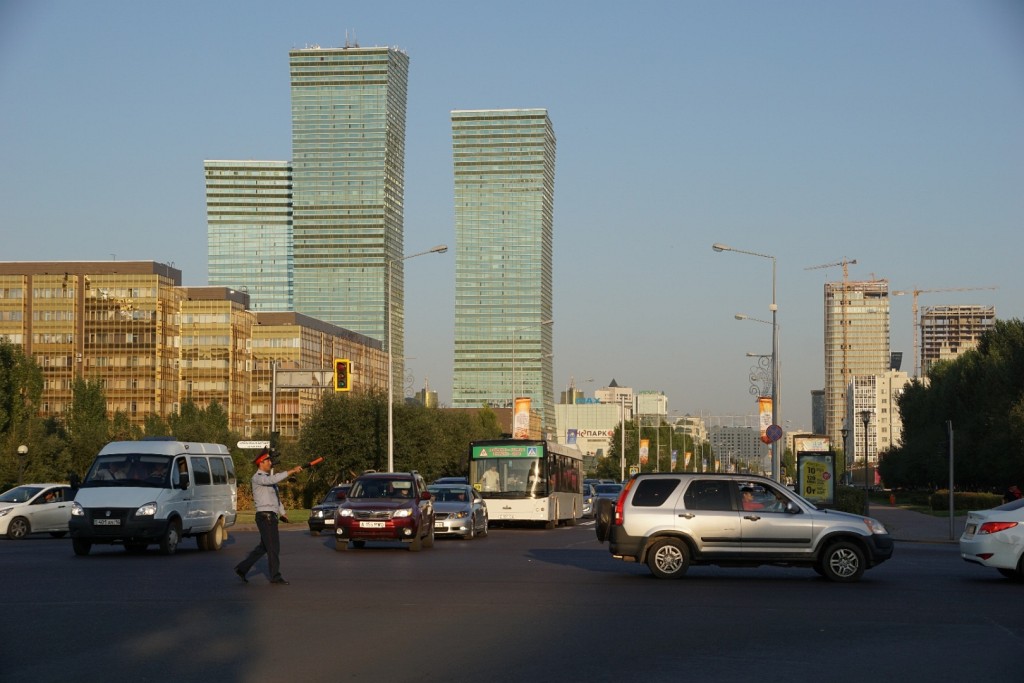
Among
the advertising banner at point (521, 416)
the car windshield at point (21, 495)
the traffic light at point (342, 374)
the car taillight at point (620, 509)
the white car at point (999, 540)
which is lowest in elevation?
the car windshield at point (21, 495)

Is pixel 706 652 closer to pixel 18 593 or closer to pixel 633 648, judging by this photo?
pixel 633 648

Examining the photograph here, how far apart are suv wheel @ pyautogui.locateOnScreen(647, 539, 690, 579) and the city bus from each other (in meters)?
23.1

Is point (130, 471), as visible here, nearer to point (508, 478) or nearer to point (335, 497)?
point (335, 497)

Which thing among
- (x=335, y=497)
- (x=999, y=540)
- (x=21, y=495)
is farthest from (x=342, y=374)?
(x=999, y=540)

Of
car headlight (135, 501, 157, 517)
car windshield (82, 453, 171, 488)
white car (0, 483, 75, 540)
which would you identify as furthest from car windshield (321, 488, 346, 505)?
car headlight (135, 501, 157, 517)

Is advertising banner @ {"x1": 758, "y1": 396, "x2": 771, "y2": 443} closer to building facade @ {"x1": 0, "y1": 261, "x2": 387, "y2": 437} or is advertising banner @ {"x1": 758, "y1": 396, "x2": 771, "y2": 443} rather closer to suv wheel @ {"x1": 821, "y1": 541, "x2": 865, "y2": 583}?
suv wheel @ {"x1": 821, "y1": 541, "x2": 865, "y2": 583}

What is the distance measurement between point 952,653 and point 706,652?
2275 mm

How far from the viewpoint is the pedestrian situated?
1866 cm

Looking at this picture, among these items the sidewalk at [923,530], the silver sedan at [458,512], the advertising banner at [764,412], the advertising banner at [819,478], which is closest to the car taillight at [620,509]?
the silver sedan at [458,512]

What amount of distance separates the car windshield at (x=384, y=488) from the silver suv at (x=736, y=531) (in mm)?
8866

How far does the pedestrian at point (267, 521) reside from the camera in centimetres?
1866

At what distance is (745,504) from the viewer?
20.3 metres

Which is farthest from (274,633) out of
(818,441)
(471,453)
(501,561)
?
(818,441)

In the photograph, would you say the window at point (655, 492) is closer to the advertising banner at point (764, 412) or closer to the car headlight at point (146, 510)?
the car headlight at point (146, 510)
